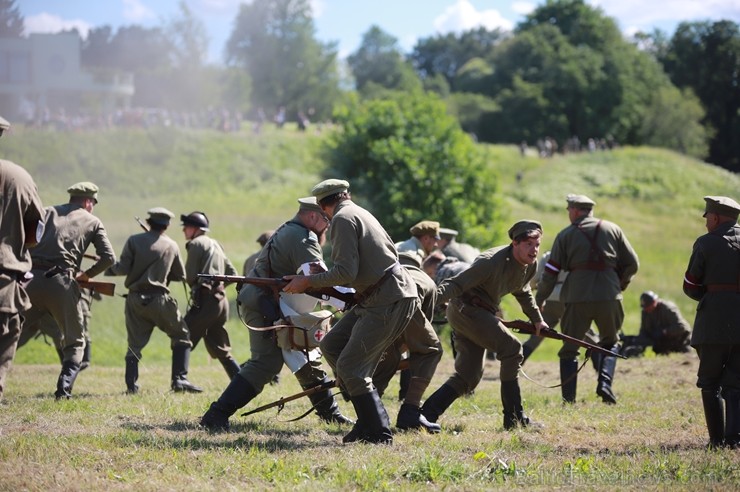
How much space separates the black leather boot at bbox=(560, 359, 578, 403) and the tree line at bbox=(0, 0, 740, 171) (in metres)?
56.2

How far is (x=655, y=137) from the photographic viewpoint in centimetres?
8394

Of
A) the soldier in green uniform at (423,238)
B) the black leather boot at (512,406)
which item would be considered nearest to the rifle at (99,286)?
the soldier in green uniform at (423,238)

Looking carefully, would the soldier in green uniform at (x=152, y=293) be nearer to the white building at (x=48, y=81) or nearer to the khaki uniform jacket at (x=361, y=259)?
the khaki uniform jacket at (x=361, y=259)

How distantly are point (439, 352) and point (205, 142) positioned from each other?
44.5 meters

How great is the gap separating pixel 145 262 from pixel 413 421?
14.9ft

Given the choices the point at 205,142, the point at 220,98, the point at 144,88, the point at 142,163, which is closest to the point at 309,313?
the point at 142,163

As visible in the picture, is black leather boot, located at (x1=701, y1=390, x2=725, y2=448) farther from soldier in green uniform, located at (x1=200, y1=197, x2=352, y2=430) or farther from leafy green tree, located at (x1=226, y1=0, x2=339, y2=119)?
leafy green tree, located at (x1=226, y1=0, x2=339, y2=119)

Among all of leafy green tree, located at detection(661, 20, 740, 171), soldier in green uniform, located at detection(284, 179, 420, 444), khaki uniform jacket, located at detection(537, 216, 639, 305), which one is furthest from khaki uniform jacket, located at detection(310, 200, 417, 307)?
leafy green tree, located at detection(661, 20, 740, 171)

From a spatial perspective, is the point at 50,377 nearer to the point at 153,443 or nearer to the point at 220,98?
the point at 153,443

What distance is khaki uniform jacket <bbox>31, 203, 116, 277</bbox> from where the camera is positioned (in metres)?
10.2

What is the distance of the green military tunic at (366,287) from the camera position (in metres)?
7.39

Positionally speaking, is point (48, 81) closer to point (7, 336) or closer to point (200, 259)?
point (200, 259)

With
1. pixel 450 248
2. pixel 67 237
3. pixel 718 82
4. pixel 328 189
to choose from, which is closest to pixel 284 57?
pixel 718 82

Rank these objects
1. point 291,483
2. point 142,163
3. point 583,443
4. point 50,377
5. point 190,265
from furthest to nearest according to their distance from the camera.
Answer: point 142,163 < point 50,377 < point 190,265 < point 583,443 < point 291,483
